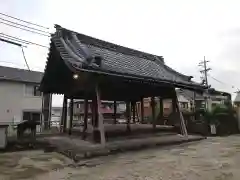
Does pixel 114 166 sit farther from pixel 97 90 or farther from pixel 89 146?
pixel 97 90

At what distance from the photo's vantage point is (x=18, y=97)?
23.5 meters

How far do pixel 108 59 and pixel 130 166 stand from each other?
5.53 meters

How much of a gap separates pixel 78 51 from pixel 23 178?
5.64 m

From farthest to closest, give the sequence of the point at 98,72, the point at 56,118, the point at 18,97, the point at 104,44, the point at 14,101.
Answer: the point at 56,118
the point at 18,97
the point at 14,101
the point at 104,44
the point at 98,72

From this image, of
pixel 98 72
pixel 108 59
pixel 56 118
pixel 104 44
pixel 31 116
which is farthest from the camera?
pixel 56 118

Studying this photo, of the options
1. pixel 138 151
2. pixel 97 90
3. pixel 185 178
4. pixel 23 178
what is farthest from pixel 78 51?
pixel 185 178

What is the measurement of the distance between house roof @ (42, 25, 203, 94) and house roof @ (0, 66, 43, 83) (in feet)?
41.5

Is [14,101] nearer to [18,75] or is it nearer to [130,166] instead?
[18,75]

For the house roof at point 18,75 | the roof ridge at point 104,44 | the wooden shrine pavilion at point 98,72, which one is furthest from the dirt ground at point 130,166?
the house roof at point 18,75

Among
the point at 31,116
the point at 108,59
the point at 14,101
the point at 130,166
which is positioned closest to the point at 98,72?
the point at 108,59

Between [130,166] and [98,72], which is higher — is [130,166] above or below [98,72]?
below

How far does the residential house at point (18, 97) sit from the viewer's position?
894 inches

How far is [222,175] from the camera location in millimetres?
5895

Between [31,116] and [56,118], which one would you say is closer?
[31,116]
